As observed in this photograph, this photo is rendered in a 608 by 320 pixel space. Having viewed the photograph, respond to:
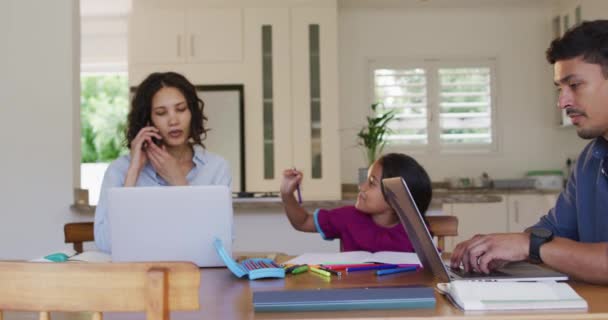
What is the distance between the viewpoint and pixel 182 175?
6.48ft

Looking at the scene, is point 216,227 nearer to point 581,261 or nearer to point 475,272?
point 475,272

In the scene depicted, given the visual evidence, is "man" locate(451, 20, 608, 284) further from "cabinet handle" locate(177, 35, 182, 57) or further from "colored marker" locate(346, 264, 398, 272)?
"cabinet handle" locate(177, 35, 182, 57)

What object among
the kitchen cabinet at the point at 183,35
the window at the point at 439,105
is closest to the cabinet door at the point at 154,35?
the kitchen cabinet at the point at 183,35

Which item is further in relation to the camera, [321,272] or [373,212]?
[373,212]

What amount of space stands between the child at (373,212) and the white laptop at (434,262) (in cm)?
56

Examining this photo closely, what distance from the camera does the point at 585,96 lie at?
136 cm

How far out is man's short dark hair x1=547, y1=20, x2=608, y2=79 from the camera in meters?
1.35

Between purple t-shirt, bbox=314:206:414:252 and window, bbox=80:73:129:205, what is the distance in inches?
243

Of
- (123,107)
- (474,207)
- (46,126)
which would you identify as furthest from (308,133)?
(123,107)

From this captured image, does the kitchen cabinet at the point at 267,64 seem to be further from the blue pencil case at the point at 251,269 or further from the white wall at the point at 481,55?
the blue pencil case at the point at 251,269

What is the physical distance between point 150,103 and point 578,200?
134 cm

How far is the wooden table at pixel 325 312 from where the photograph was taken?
0.87 m

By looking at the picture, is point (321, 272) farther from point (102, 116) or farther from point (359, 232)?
point (102, 116)

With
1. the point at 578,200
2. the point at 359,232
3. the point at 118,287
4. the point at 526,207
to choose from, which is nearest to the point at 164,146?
the point at 359,232
